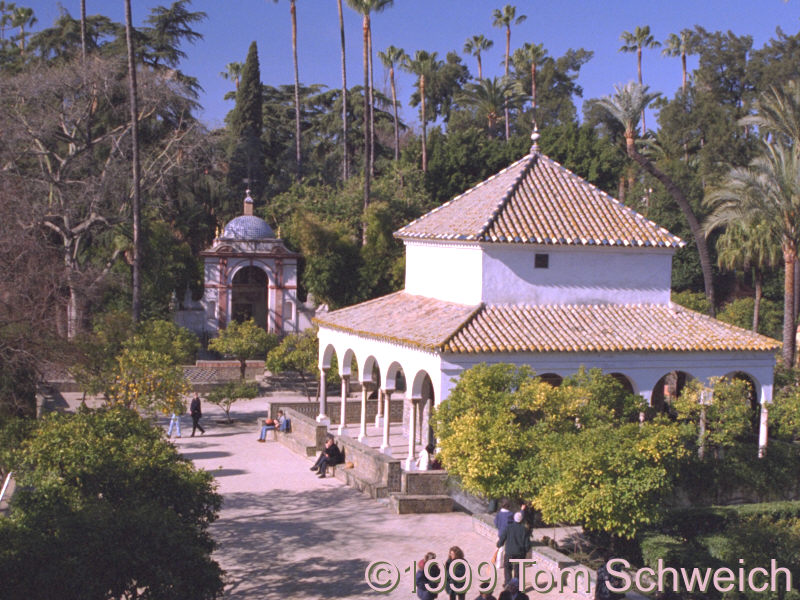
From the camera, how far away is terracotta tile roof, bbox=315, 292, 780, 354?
19.7m

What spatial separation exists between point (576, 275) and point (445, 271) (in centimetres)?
306

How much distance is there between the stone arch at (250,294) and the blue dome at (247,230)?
1477mm

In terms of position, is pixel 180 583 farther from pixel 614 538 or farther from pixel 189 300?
pixel 189 300

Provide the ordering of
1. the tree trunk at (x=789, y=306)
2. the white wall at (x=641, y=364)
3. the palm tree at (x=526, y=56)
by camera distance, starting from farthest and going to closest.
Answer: the palm tree at (x=526, y=56)
the tree trunk at (x=789, y=306)
the white wall at (x=641, y=364)

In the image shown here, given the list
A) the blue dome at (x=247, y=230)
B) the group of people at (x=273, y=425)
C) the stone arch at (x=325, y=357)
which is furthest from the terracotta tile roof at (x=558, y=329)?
the blue dome at (x=247, y=230)

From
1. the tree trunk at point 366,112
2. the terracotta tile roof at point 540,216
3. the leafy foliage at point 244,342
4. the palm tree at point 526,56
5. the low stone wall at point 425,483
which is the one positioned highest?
the palm tree at point 526,56

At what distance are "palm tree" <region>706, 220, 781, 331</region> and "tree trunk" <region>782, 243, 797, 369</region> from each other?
32.7 feet

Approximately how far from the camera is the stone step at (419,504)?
18.2 meters

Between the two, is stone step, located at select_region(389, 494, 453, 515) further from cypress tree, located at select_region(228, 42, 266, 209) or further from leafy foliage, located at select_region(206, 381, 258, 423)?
cypress tree, located at select_region(228, 42, 266, 209)

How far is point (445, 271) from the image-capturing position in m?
22.8

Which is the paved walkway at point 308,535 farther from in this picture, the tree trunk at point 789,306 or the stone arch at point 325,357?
the tree trunk at point 789,306

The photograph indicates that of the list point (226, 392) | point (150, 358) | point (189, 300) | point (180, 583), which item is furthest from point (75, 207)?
point (180, 583)

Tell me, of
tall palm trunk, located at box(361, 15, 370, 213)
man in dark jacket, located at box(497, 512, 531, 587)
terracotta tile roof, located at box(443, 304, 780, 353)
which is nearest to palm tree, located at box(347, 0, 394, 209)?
tall palm trunk, located at box(361, 15, 370, 213)

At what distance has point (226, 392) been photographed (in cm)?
2791
